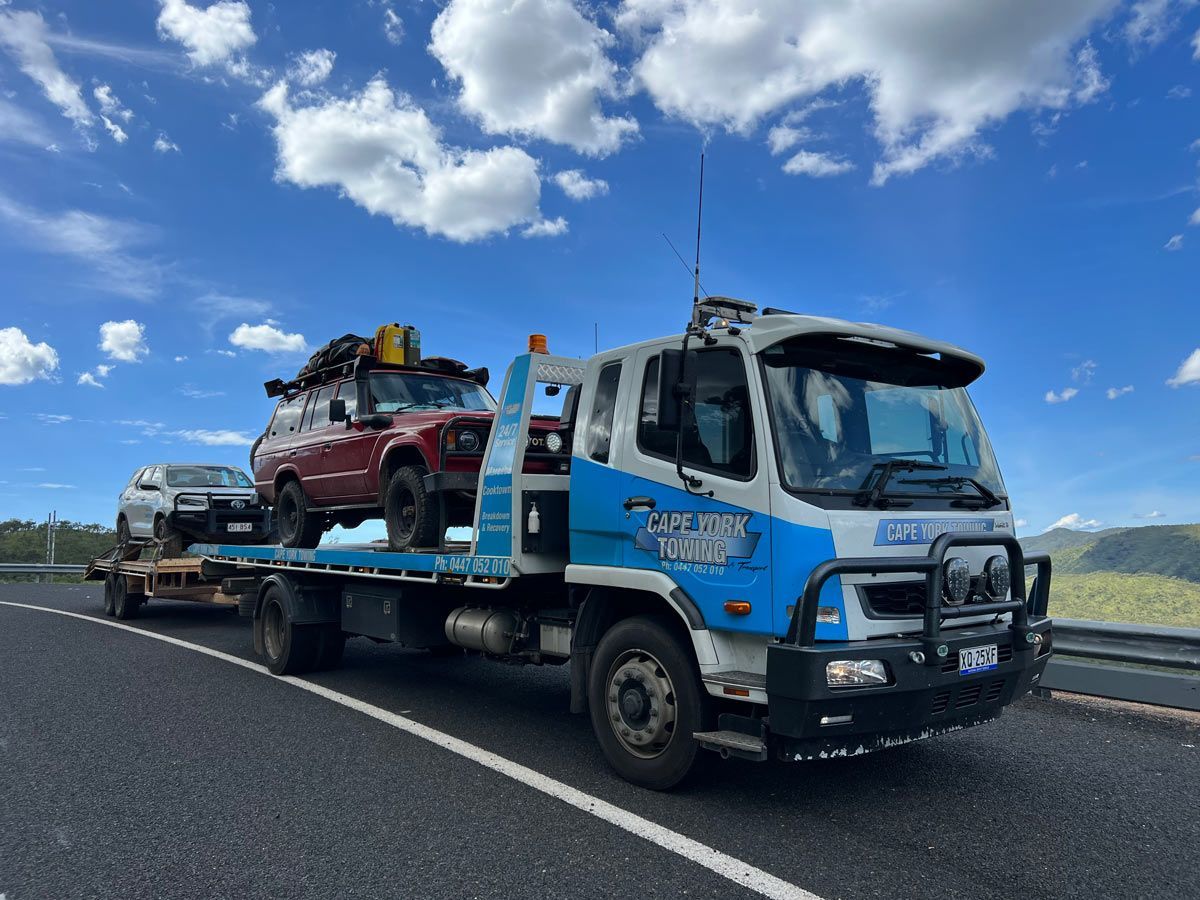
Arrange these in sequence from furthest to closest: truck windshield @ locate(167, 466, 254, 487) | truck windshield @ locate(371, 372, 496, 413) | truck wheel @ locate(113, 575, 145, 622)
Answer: truck windshield @ locate(167, 466, 254, 487)
truck wheel @ locate(113, 575, 145, 622)
truck windshield @ locate(371, 372, 496, 413)

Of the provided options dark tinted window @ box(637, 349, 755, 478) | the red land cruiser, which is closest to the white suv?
the red land cruiser

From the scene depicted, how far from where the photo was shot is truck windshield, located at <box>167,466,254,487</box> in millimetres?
14328

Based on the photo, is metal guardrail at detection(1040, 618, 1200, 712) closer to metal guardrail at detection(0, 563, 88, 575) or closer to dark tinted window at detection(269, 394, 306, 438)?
dark tinted window at detection(269, 394, 306, 438)

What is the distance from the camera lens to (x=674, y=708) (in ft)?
14.6

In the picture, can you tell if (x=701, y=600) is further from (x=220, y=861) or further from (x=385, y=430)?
(x=385, y=430)

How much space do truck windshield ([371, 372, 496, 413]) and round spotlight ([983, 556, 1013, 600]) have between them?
17.4 feet

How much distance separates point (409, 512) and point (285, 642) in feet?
6.46

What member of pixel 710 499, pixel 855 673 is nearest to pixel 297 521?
pixel 710 499

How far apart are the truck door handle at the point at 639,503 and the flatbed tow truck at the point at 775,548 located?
0.02 meters

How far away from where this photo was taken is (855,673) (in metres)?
3.88

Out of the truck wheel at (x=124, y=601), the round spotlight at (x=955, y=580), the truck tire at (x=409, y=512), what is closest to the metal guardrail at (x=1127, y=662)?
the round spotlight at (x=955, y=580)

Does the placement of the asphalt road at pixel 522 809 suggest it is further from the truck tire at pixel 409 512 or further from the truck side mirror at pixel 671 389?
the truck side mirror at pixel 671 389

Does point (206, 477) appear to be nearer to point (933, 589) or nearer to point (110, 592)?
point (110, 592)

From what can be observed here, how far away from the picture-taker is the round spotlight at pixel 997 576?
4496mm
